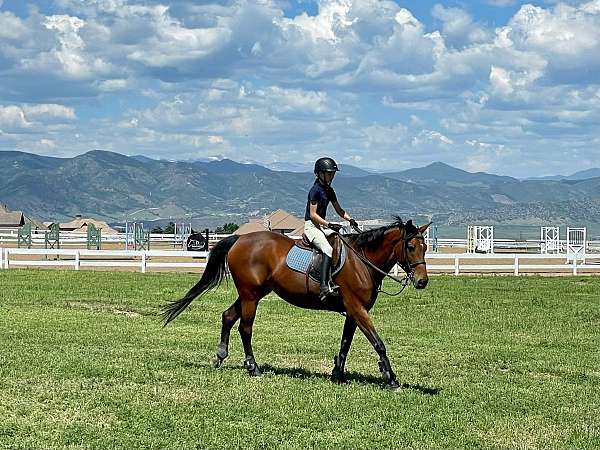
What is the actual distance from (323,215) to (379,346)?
71.9 inches

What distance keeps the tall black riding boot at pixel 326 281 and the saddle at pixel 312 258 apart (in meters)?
0.07

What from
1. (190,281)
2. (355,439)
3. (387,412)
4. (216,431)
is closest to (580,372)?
(387,412)

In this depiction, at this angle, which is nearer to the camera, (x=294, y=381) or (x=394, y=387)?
(x=394, y=387)

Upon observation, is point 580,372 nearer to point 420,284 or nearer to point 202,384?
point 420,284

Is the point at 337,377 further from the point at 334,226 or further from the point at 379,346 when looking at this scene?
the point at 334,226

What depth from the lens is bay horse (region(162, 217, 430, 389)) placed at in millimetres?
10883

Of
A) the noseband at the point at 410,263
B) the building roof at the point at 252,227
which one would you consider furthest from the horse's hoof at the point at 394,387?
the building roof at the point at 252,227

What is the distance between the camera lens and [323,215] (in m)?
11.2

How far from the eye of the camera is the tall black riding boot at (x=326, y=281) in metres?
11.1

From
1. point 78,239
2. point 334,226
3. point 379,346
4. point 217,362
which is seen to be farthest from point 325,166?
point 78,239

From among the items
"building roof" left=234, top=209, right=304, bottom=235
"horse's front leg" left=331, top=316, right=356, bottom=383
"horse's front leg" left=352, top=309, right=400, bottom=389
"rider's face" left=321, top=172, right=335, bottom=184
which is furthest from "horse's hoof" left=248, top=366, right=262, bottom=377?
"building roof" left=234, top=209, right=304, bottom=235

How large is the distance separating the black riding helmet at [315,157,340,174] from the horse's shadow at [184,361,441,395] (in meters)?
2.66

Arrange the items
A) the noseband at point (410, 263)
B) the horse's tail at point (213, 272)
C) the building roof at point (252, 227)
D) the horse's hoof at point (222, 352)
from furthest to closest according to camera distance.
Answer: the building roof at point (252, 227) → the horse's tail at point (213, 272) → the horse's hoof at point (222, 352) → the noseband at point (410, 263)

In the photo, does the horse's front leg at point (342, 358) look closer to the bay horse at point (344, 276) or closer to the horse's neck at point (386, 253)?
the bay horse at point (344, 276)
